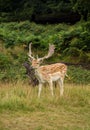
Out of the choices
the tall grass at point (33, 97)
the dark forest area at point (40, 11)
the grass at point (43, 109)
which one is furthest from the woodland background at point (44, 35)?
the grass at point (43, 109)

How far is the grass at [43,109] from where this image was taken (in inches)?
411

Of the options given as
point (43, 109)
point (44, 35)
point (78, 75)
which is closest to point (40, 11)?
point (44, 35)

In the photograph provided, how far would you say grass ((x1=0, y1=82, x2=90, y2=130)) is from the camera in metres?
10.4

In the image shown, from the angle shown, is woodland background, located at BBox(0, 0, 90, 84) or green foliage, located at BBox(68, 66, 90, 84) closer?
green foliage, located at BBox(68, 66, 90, 84)

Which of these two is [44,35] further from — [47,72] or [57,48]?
[47,72]

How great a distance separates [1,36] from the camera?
29.7m

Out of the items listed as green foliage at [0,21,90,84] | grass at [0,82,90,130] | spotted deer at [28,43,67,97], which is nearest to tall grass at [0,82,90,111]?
grass at [0,82,90,130]

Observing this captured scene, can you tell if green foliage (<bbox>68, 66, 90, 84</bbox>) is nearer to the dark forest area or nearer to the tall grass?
the tall grass

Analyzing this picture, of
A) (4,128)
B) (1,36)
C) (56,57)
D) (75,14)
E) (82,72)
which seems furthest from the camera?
(75,14)

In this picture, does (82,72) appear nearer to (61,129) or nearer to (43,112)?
(43,112)

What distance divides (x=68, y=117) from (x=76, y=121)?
0.44 meters

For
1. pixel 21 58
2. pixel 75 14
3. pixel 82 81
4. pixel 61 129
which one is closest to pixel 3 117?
pixel 61 129

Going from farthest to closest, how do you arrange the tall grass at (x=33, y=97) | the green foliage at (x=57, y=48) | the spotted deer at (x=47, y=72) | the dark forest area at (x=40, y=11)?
the dark forest area at (x=40, y=11), the green foliage at (x=57, y=48), the spotted deer at (x=47, y=72), the tall grass at (x=33, y=97)

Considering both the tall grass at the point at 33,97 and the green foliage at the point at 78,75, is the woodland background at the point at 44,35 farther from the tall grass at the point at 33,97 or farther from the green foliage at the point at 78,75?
the tall grass at the point at 33,97
